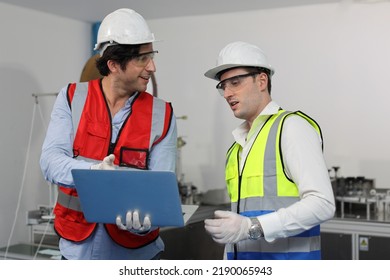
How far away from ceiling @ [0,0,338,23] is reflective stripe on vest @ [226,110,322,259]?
2.57 m

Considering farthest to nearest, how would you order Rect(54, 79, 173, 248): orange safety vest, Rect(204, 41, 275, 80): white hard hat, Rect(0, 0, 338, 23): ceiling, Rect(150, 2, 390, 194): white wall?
Rect(0, 0, 338, 23): ceiling → Rect(150, 2, 390, 194): white wall → Rect(54, 79, 173, 248): orange safety vest → Rect(204, 41, 275, 80): white hard hat

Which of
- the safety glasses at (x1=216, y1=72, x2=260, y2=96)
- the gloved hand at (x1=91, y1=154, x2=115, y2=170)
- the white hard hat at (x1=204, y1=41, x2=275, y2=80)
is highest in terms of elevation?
the white hard hat at (x1=204, y1=41, x2=275, y2=80)

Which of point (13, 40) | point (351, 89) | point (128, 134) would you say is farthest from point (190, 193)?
point (128, 134)

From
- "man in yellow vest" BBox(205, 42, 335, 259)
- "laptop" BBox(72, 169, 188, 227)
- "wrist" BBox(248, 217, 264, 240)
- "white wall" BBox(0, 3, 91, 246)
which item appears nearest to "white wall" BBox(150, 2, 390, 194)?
"white wall" BBox(0, 3, 91, 246)

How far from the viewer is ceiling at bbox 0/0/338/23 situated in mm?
3982

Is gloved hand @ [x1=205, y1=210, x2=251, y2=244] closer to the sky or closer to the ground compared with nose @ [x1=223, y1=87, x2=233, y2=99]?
closer to the ground

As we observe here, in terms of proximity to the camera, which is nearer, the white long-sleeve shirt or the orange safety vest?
the white long-sleeve shirt

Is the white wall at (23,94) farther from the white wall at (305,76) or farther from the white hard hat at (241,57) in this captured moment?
the white hard hat at (241,57)

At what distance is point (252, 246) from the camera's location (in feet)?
5.24

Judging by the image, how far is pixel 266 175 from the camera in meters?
1.53

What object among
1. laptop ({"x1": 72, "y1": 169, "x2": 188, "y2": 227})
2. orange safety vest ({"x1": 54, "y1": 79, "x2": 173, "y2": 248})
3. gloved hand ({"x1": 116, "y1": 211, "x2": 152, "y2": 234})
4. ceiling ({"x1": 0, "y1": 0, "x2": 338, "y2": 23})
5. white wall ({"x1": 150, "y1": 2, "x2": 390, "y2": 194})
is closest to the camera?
laptop ({"x1": 72, "y1": 169, "x2": 188, "y2": 227})

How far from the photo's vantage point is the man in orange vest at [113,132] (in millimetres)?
1721

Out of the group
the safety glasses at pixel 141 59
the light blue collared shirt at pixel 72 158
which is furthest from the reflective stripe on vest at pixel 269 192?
the safety glasses at pixel 141 59

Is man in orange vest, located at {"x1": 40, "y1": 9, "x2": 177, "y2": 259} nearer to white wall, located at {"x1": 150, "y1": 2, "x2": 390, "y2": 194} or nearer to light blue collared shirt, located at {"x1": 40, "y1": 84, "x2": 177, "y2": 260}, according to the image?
light blue collared shirt, located at {"x1": 40, "y1": 84, "x2": 177, "y2": 260}
